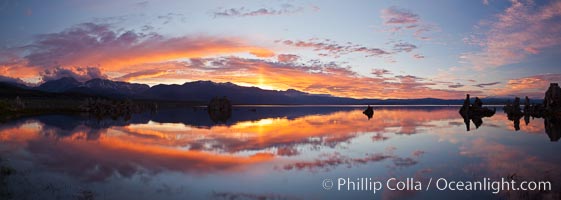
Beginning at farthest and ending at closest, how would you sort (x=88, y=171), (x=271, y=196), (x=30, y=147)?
(x=30, y=147) → (x=88, y=171) → (x=271, y=196)

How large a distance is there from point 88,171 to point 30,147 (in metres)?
11.9

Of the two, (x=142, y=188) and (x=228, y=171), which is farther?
(x=228, y=171)

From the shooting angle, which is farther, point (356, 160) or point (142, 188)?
point (356, 160)

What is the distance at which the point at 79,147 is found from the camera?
25250mm

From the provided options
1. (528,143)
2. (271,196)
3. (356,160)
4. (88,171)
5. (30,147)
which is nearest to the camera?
(271,196)

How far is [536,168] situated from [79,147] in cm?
2782

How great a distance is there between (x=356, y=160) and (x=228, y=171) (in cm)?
745

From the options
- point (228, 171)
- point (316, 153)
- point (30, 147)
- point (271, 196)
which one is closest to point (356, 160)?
point (316, 153)

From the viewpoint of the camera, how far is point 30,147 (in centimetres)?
2478

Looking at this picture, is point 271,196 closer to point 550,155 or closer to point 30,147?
point 550,155

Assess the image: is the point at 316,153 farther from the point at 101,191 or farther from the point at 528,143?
the point at 528,143

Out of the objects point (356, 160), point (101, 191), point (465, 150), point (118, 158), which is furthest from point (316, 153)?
point (101, 191)

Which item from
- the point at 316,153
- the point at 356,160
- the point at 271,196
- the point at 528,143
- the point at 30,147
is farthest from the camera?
the point at 528,143

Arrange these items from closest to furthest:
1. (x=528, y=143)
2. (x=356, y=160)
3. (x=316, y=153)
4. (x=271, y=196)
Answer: (x=271, y=196) < (x=356, y=160) < (x=316, y=153) < (x=528, y=143)
